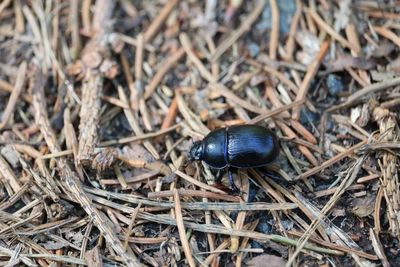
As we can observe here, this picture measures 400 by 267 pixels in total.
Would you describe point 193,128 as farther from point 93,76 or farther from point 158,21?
point 158,21

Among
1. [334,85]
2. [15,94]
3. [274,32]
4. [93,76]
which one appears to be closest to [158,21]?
[93,76]

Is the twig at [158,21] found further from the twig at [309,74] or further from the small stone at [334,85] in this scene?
the small stone at [334,85]

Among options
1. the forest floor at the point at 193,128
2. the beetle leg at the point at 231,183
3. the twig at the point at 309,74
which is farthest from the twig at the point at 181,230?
the twig at the point at 309,74

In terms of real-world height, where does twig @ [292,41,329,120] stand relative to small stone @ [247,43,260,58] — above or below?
below

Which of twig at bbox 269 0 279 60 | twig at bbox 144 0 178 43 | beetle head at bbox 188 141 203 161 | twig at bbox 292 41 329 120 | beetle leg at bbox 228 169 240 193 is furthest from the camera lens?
twig at bbox 144 0 178 43

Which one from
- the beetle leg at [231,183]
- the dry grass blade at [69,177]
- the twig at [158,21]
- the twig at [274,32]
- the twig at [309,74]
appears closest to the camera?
the dry grass blade at [69,177]

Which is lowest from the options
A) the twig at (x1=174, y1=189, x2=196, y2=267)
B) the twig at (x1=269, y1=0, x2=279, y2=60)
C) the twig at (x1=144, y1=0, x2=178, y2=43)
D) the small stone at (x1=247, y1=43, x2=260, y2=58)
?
the twig at (x1=174, y1=189, x2=196, y2=267)

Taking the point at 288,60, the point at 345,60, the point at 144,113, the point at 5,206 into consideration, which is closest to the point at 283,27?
the point at 288,60

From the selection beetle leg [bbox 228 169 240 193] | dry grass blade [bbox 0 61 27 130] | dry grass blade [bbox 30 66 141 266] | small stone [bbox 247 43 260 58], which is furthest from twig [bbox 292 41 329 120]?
dry grass blade [bbox 0 61 27 130]

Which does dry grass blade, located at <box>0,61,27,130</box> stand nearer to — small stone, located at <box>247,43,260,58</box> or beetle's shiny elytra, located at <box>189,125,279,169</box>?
beetle's shiny elytra, located at <box>189,125,279,169</box>
